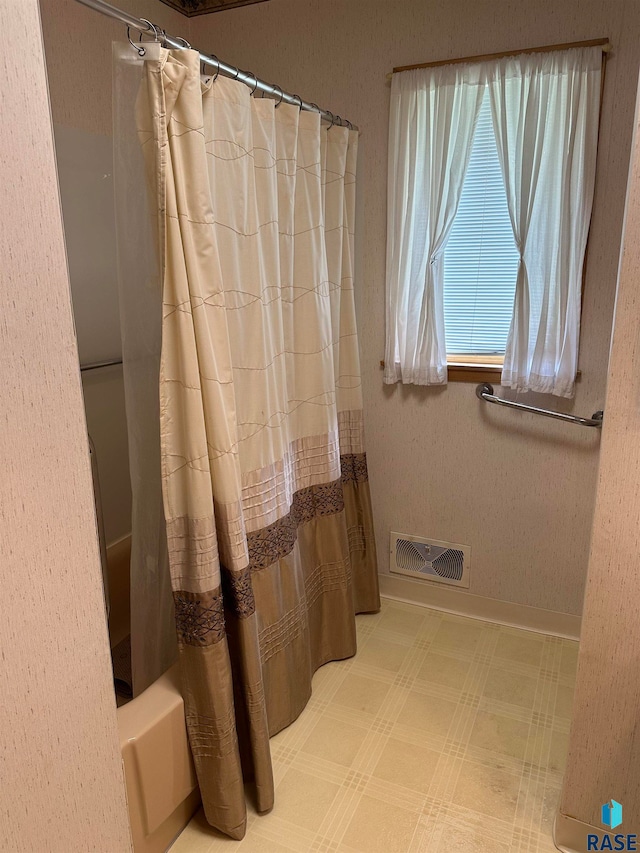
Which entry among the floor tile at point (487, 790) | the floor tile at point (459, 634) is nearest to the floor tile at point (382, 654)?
the floor tile at point (459, 634)

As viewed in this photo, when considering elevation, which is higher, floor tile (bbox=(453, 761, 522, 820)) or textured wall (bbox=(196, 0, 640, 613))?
textured wall (bbox=(196, 0, 640, 613))

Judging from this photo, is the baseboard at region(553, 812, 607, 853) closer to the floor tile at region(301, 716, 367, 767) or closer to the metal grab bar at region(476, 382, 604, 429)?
the floor tile at region(301, 716, 367, 767)

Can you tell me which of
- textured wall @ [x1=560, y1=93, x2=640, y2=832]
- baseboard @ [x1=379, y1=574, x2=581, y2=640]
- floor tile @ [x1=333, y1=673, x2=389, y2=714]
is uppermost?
textured wall @ [x1=560, y1=93, x2=640, y2=832]

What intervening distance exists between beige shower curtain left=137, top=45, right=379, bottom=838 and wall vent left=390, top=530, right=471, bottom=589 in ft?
1.48

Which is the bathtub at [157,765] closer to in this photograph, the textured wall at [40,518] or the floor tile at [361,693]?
the textured wall at [40,518]

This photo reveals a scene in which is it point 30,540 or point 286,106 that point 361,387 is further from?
point 30,540

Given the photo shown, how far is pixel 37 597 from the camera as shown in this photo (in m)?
1.03

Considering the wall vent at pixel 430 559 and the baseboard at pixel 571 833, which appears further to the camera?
the wall vent at pixel 430 559

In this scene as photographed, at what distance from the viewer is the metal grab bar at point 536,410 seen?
2.13 m

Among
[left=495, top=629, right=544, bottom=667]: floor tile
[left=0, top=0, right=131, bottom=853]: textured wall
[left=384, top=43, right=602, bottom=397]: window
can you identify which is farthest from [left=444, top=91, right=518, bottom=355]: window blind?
[left=0, top=0, right=131, bottom=853]: textured wall

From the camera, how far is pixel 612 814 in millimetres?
1479

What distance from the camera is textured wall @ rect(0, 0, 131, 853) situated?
0.94 meters

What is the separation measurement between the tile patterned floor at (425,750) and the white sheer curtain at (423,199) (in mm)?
1041

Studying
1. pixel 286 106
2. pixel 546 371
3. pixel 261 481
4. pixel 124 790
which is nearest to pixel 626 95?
pixel 546 371
